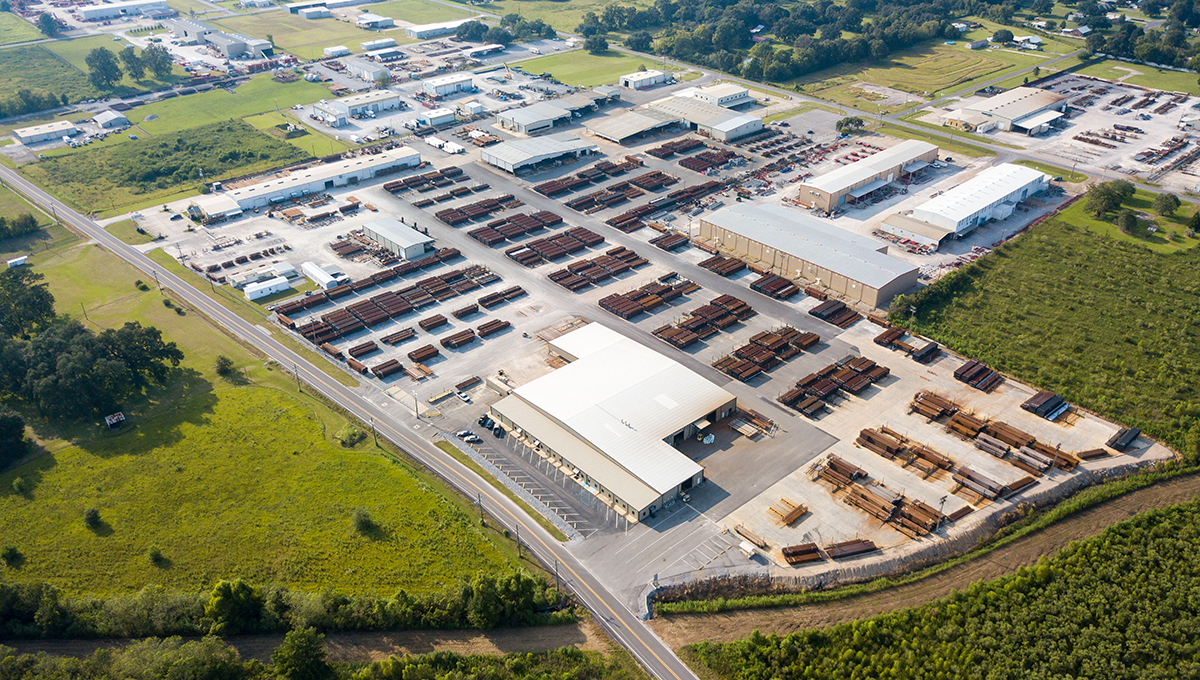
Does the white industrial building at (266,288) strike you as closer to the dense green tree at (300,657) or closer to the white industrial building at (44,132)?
the dense green tree at (300,657)

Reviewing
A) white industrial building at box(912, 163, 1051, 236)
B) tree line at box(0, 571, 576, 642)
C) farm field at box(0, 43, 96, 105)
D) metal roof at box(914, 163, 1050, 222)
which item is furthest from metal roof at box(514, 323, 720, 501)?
farm field at box(0, 43, 96, 105)

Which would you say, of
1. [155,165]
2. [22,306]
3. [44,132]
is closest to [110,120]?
[44,132]

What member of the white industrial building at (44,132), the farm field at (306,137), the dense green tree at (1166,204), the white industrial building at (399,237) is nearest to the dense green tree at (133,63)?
the white industrial building at (44,132)

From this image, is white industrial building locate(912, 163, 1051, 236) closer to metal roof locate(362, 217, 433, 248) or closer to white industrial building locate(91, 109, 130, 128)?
metal roof locate(362, 217, 433, 248)

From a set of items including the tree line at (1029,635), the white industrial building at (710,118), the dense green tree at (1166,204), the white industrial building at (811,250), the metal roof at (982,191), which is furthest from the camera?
the white industrial building at (710,118)

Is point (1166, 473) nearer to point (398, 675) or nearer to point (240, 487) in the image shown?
point (398, 675)

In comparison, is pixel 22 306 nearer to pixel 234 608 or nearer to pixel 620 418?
pixel 234 608
